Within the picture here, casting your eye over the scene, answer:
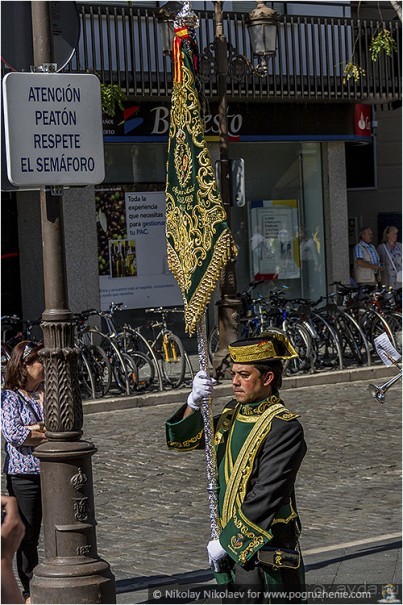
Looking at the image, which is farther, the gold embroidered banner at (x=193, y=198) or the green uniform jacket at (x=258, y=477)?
the gold embroidered banner at (x=193, y=198)

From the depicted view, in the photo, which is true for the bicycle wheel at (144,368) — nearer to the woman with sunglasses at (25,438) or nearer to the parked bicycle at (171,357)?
the parked bicycle at (171,357)

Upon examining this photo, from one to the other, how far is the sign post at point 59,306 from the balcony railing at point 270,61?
11.0 meters

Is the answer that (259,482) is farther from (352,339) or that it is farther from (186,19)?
(352,339)

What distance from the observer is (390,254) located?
21391 millimetres

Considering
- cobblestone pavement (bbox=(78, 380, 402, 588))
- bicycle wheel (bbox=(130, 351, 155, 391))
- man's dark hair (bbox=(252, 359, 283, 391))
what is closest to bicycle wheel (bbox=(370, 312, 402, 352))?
cobblestone pavement (bbox=(78, 380, 402, 588))

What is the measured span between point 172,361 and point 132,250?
4.84 m

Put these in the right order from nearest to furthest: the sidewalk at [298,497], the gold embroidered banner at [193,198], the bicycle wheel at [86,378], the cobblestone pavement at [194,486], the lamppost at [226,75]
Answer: the gold embroidered banner at [193,198]
the sidewalk at [298,497]
the cobblestone pavement at [194,486]
the bicycle wheel at [86,378]
the lamppost at [226,75]

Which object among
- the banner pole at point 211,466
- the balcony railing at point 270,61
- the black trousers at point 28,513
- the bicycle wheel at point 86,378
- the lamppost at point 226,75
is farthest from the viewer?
the balcony railing at point 270,61

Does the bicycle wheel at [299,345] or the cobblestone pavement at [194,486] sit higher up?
the bicycle wheel at [299,345]

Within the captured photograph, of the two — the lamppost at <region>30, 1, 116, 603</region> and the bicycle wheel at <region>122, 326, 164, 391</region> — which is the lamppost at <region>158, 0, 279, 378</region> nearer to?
the bicycle wheel at <region>122, 326, 164, 391</region>

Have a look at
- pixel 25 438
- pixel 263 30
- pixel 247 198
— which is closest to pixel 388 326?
pixel 263 30

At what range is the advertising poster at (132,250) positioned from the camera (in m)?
19.9

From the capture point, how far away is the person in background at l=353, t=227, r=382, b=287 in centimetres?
2044

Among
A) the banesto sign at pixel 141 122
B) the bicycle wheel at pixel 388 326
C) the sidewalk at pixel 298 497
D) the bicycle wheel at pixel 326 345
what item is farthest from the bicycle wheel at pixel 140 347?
the banesto sign at pixel 141 122
